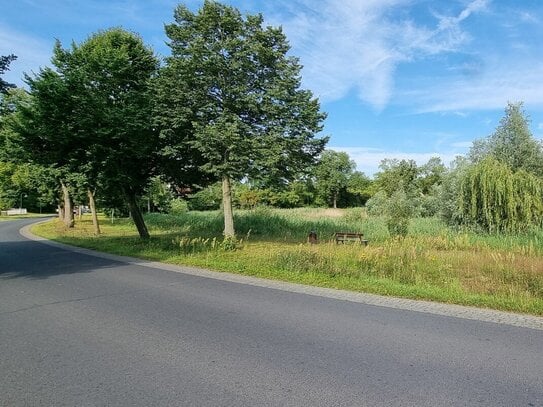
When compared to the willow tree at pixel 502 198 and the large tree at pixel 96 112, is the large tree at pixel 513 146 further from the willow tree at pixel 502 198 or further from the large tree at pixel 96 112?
the large tree at pixel 96 112

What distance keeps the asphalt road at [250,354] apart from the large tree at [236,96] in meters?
9.01

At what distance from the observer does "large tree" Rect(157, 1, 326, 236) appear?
16.4 meters

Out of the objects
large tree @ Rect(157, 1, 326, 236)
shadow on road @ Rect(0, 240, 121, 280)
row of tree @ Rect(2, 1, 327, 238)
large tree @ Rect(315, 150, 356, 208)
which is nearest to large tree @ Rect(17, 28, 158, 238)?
row of tree @ Rect(2, 1, 327, 238)

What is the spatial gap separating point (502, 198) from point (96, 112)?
1825 cm

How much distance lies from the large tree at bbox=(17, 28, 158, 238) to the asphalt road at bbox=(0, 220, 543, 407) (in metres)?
10.4

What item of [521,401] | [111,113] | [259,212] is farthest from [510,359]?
[259,212]

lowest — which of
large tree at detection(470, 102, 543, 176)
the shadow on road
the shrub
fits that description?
the shadow on road

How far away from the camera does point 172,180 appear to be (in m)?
21.6

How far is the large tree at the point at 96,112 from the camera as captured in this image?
680 inches

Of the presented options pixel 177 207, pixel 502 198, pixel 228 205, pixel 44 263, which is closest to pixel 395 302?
pixel 44 263

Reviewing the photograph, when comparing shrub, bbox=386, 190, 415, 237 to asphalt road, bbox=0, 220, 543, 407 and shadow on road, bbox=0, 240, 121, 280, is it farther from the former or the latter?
asphalt road, bbox=0, 220, 543, 407

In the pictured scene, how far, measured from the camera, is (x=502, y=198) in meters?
20.2

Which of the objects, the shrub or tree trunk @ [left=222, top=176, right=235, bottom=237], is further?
the shrub

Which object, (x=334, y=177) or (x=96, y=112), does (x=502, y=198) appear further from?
(x=334, y=177)
